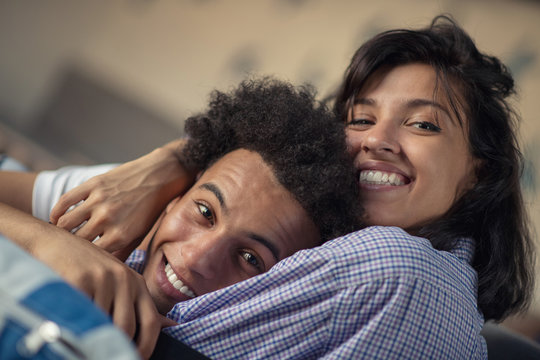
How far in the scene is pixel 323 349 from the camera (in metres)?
0.65

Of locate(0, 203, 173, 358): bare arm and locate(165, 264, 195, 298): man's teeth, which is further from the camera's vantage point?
locate(165, 264, 195, 298): man's teeth

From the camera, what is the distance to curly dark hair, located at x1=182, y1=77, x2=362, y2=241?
96 centimetres

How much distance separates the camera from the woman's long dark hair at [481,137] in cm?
112

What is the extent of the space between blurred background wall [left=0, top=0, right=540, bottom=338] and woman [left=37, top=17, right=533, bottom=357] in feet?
4.08

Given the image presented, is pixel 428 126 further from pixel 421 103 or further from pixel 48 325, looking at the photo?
pixel 48 325

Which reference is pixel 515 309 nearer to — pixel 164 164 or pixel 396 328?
pixel 396 328

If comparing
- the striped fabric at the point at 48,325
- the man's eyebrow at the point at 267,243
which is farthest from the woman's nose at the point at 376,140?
the striped fabric at the point at 48,325

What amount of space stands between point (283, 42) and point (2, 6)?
6.01 ft

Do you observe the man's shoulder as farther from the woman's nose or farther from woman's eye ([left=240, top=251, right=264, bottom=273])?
the woman's nose

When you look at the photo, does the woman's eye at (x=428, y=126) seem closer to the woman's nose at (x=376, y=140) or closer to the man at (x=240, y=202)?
the woman's nose at (x=376, y=140)

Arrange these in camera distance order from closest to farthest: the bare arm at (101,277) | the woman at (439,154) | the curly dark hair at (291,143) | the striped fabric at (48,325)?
1. the striped fabric at (48,325)
2. the bare arm at (101,277)
3. the curly dark hair at (291,143)
4. the woman at (439,154)

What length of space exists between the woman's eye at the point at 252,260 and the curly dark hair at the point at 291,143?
5.9 inches

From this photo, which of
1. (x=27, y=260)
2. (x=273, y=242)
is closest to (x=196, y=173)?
(x=273, y=242)

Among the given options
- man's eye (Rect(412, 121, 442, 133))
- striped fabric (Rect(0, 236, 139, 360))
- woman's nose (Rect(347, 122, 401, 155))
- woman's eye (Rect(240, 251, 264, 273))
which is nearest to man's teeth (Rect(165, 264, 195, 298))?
woman's eye (Rect(240, 251, 264, 273))
